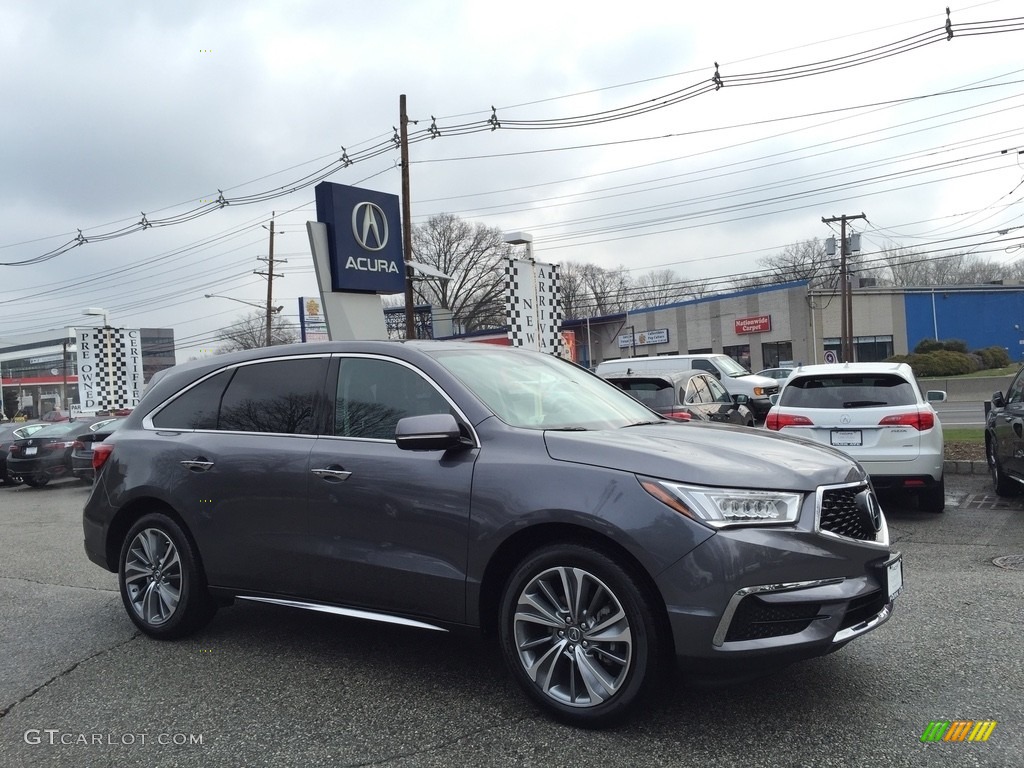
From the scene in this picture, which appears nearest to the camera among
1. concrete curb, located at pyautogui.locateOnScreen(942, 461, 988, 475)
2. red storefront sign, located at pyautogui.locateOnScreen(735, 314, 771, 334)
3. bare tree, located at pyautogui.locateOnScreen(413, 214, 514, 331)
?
concrete curb, located at pyautogui.locateOnScreen(942, 461, 988, 475)

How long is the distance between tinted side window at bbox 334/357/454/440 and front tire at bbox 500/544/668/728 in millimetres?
997

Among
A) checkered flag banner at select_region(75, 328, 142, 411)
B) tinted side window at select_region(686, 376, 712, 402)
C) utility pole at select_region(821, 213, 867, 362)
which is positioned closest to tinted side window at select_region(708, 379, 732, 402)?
tinted side window at select_region(686, 376, 712, 402)

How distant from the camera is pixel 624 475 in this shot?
3.39 m

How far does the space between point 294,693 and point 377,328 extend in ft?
39.6

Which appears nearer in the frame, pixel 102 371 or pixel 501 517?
pixel 501 517

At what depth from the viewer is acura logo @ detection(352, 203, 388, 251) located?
1493 centimetres

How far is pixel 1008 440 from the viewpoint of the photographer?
8164mm

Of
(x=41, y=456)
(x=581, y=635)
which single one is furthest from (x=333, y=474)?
(x=41, y=456)

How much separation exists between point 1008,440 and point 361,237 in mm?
10901

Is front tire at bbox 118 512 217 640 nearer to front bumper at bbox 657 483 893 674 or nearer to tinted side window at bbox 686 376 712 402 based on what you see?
front bumper at bbox 657 483 893 674

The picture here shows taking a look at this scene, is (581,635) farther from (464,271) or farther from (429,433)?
(464,271)

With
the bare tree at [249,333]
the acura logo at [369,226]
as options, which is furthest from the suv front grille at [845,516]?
the bare tree at [249,333]

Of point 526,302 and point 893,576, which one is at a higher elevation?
point 526,302

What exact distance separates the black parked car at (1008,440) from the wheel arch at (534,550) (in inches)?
244
